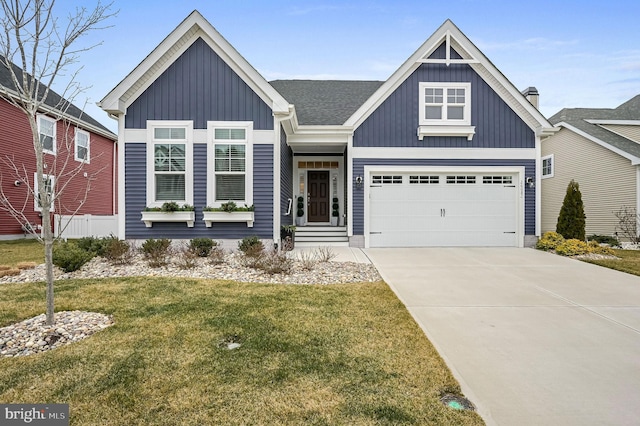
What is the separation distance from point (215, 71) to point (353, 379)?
29.4 feet

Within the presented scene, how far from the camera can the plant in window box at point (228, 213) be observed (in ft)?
30.3

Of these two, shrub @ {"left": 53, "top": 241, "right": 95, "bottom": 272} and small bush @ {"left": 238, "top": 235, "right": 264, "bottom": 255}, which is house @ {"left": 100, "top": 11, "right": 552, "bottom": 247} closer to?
small bush @ {"left": 238, "top": 235, "right": 264, "bottom": 255}

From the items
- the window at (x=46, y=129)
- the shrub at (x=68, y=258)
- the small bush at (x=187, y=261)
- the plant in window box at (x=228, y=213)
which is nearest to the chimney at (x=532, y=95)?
the plant in window box at (x=228, y=213)

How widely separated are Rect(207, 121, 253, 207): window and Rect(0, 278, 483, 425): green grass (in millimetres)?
4610

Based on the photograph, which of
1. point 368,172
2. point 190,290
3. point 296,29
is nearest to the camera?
point 190,290

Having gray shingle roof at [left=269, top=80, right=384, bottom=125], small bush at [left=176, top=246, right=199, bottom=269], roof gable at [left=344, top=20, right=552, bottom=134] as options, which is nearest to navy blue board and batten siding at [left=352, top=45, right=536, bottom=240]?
roof gable at [left=344, top=20, right=552, bottom=134]

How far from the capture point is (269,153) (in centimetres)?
950

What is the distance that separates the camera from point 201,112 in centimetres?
948

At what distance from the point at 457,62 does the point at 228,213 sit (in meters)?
8.56

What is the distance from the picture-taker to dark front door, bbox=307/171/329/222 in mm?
13750

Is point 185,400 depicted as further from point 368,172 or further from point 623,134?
point 623,134

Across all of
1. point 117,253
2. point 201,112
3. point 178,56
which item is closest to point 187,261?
point 117,253

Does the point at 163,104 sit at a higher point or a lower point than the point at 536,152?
higher

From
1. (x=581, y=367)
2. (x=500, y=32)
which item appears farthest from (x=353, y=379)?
(x=500, y=32)
